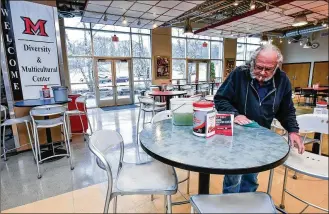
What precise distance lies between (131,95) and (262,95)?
25.2 feet

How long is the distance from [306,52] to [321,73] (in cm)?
155

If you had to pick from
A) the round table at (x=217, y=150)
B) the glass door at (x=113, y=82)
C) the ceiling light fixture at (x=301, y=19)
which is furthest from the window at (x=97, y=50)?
the round table at (x=217, y=150)

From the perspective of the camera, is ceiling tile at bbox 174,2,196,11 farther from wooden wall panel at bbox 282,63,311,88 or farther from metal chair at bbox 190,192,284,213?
wooden wall panel at bbox 282,63,311,88

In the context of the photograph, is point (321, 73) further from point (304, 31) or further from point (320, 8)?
point (320, 8)

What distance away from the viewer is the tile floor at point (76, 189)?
1872 mm

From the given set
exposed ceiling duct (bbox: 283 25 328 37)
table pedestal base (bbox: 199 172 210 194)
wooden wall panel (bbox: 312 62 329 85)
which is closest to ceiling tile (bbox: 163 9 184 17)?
table pedestal base (bbox: 199 172 210 194)

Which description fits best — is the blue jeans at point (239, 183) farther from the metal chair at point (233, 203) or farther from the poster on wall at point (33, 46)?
the poster on wall at point (33, 46)

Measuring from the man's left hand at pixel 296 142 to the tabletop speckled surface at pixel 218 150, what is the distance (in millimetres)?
190

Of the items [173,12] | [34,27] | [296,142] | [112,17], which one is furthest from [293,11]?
[34,27]

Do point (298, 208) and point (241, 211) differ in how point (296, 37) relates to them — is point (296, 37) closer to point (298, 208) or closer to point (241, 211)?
point (298, 208)

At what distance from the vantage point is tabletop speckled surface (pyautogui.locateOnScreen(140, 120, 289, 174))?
88 cm

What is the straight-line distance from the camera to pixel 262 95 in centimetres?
147

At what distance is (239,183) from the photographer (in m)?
1.58

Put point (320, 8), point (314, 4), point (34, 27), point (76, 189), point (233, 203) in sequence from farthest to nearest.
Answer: point (320, 8) < point (314, 4) < point (34, 27) < point (76, 189) < point (233, 203)
